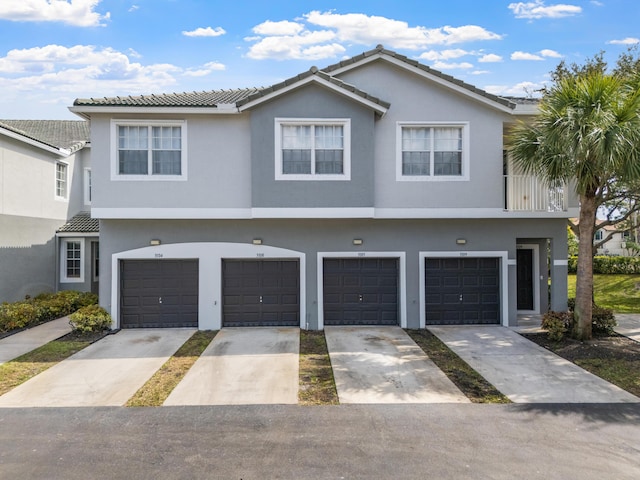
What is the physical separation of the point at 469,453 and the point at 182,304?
10.1m

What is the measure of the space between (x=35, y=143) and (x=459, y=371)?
17.1m

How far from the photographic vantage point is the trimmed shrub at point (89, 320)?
Answer: 1253 cm

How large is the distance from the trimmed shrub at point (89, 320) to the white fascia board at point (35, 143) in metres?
7.46

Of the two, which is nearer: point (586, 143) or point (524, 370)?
point (524, 370)

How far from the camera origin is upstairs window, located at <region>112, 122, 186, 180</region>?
12922 millimetres

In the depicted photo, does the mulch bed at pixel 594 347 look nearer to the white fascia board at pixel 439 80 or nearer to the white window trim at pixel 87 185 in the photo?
the white fascia board at pixel 439 80

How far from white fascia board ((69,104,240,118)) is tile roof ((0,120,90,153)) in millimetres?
7109

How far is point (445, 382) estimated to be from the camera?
28.8 ft

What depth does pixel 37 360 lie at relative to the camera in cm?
1029

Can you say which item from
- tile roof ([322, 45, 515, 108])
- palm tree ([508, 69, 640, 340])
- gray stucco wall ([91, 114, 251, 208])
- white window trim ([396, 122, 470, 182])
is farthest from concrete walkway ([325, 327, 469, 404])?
tile roof ([322, 45, 515, 108])

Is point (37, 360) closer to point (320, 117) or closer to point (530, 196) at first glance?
point (320, 117)

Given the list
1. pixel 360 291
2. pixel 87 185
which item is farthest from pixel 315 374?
pixel 87 185

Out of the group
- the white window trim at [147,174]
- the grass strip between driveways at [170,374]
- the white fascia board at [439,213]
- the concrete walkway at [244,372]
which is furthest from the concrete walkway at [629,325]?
the white window trim at [147,174]

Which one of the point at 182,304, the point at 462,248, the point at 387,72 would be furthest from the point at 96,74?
the point at 462,248
